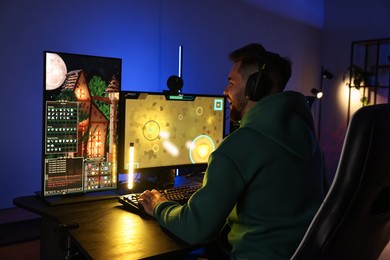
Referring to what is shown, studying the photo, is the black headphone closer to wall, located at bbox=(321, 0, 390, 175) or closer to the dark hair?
the dark hair

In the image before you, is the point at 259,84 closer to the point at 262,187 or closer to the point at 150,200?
the point at 262,187

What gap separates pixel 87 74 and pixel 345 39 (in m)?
4.18

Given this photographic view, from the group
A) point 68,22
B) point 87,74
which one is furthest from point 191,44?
point 87,74

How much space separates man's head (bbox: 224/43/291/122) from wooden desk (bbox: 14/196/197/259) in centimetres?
52

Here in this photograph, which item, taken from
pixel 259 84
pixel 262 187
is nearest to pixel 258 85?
pixel 259 84

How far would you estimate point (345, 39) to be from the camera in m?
4.96

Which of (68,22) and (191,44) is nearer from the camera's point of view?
(68,22)

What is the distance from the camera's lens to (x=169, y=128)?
1.92 m

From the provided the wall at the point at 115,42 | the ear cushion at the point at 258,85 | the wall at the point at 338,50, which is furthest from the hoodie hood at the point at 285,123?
the wall at the point at 338,50

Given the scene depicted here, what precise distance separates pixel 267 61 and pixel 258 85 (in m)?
0.10

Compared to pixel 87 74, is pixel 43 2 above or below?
Answer: above

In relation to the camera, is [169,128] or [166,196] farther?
[169,128]

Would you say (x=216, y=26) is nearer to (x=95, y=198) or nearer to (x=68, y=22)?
(x=68, y=22)

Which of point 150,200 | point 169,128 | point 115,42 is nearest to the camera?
point 150,200
